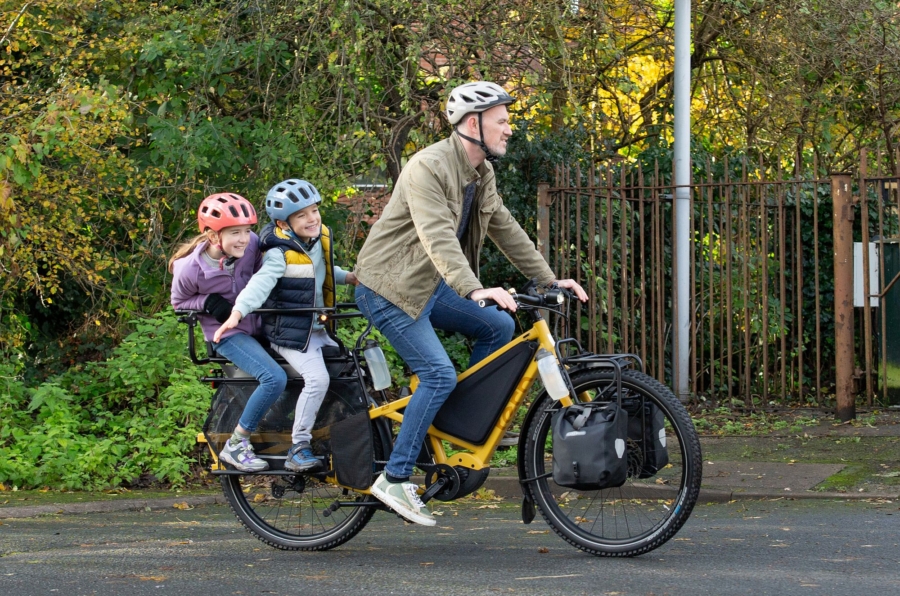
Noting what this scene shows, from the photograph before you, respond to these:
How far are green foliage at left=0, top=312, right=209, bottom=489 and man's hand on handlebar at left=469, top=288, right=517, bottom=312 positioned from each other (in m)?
4.26

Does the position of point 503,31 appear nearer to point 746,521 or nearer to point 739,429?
point 739,429

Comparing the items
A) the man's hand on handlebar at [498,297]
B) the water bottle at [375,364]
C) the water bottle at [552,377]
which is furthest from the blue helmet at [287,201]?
the water bottle at [552,377]

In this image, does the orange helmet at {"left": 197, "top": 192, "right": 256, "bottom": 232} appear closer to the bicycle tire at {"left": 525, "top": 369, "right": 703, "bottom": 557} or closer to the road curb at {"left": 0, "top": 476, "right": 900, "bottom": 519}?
the bicycle tire at {"left": 525, "top": 369, "right": 703, "bottom": 557}

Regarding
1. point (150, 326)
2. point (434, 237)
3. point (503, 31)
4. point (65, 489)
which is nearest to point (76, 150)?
point (150, 326)

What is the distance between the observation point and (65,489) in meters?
8.29

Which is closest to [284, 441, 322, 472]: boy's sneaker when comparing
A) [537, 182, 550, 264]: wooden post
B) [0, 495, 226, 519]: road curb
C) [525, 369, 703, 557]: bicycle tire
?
[525, 369, 703, 557]: bicycle tire

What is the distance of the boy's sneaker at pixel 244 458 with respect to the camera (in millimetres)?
5629

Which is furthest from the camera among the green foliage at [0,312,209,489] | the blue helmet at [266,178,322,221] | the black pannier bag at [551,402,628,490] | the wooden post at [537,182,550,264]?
the wooden post at [537,182,550,264]

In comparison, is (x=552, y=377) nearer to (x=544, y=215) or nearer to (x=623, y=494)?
(x=623, y=494)

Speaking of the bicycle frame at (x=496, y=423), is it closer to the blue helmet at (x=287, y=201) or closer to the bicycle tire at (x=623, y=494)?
the bicycle tire at (x=623, y=494)

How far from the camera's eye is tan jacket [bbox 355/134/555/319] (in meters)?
5.02

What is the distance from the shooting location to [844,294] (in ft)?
33.4

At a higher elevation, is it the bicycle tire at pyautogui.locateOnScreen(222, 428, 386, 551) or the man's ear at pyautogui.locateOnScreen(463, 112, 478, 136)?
the man's ear at pyautogui.locateOnScreen(463, 112, 478, 136)

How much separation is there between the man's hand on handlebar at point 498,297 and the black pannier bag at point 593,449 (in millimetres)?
575
